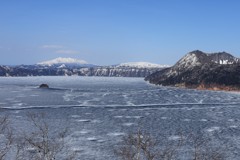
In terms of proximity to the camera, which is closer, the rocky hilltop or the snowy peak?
the rocky hilltop

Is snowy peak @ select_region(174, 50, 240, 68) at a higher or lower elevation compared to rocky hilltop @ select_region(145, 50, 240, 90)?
higher

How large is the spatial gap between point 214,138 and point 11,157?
14493 millimetres

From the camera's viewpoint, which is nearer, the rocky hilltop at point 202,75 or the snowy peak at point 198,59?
the rocky hilltop at point 202,75

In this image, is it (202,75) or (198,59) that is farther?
(198,59)

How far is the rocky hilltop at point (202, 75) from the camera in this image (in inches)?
4245

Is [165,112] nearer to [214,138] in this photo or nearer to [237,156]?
[214,138]

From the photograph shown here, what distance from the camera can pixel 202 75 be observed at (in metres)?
120

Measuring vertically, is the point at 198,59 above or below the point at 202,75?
above

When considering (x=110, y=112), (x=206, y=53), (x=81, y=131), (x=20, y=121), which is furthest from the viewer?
(x=206, y=53)

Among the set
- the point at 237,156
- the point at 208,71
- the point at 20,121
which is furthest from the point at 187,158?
the point at 208,71

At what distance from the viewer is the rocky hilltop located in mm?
107812

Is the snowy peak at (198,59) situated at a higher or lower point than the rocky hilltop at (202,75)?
higher

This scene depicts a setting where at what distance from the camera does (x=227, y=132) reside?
2986cm

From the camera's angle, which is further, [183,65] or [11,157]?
[183,65]
